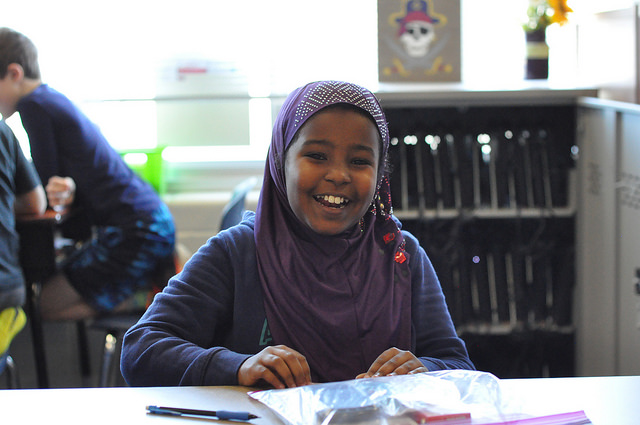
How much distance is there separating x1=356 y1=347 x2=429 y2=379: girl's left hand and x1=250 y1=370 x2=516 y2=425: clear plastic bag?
8 centimetres

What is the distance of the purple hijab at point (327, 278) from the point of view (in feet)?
3.92

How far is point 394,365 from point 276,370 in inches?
6.6

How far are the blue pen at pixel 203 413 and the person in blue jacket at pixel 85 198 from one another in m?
1.55

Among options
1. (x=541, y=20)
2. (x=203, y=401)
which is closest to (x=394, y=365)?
(x=203, y=401)

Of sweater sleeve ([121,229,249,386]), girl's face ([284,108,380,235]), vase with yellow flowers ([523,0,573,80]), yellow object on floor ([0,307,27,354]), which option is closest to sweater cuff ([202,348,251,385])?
sweater sleeve ([121,229,249,386])

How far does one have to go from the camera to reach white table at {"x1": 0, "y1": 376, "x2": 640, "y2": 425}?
872 mm

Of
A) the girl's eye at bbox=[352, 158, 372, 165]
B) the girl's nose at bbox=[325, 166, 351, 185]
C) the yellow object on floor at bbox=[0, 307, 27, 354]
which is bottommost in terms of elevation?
the yellow object on floor at bbox=[0, 307, 27, 354]

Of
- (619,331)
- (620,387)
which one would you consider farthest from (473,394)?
(619,331)

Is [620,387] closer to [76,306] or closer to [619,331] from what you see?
[619,331]

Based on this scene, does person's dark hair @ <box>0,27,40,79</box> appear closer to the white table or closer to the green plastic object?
the green plastic object

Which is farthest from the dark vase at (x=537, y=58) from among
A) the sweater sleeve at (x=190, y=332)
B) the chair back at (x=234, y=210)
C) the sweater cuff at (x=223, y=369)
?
the sweater cuff at (x=223, y=369)

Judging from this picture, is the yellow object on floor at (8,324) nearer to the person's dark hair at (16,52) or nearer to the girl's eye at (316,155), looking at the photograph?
the person's dark hair at (16,52)

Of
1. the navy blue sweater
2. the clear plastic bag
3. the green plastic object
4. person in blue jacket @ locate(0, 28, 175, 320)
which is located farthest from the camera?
the green plastic object

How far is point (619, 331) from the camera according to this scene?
2.34 metres
